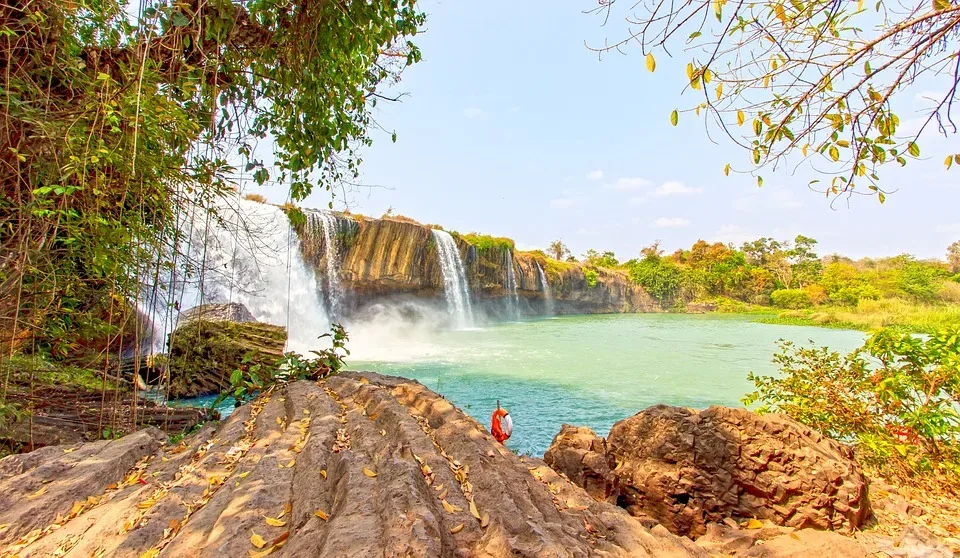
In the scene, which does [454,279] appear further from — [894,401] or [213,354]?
[894,401]

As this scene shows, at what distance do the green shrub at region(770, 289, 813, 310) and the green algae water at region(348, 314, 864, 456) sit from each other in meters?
23.3

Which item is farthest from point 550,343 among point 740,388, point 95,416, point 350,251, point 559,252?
point 559,252

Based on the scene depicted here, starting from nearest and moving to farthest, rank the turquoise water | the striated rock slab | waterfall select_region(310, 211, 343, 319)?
the striated rock slab, the turquoise water, waterfall select_region(310, 211, 343, 319)

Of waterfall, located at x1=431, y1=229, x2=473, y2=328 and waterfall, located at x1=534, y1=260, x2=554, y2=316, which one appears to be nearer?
waterfall, located at x1=431, y1=229, x2=473, y2=328

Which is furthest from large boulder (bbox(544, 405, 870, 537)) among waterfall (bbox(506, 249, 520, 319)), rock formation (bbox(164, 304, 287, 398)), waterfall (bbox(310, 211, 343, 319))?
waterfall (bbox(506, 249, 520, 319))

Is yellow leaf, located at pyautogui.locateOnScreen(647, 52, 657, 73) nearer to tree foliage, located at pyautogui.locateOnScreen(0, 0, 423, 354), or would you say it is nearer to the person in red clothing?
tree foliage, located at pyautogui.locateOnScreen(0, 0, 423, 354)

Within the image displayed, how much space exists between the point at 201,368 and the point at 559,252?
44.9 metres

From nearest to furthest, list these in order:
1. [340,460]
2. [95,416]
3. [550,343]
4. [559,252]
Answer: [340,460]
[95,416]
[550,343]
[559,252]

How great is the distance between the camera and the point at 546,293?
32031 millimetres

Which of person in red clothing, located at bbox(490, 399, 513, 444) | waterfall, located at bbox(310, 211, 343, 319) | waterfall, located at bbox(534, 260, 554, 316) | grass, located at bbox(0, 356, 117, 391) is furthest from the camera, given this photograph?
waterfall, located at bbox(534, 260, 554, 316)

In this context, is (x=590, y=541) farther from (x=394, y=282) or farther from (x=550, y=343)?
(x=394, y=282)

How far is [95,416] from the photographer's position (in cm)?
359

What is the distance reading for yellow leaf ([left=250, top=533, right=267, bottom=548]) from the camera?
4.77ft

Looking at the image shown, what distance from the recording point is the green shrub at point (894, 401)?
10.4ft
